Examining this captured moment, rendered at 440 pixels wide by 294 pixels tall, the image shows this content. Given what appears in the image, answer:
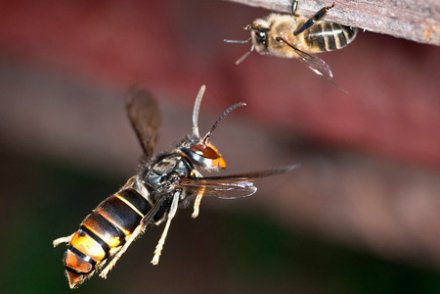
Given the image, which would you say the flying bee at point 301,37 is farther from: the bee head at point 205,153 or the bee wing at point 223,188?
the bee wing at point 223,188

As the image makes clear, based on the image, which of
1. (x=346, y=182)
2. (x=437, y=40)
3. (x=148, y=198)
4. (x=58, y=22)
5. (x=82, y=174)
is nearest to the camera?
(x=437, y=40)

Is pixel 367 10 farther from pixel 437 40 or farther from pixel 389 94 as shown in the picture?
pixel 389 94

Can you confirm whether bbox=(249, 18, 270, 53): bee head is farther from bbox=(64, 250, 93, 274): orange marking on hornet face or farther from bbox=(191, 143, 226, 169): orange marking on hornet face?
bbox=(64, 250, 93, 274): orange marking on hornet face

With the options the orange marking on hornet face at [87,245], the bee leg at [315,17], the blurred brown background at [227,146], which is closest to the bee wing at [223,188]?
the orange marking on hornet face at [87,245]

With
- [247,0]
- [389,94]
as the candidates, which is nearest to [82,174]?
[389,94]

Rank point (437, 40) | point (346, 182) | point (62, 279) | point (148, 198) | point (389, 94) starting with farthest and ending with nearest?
point (62, 279)
point (346, 182)
point (389, 94)
point (148, 198)
point (437, 40)

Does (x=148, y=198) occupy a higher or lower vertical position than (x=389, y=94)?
lower

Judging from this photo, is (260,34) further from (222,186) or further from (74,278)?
(74,278)

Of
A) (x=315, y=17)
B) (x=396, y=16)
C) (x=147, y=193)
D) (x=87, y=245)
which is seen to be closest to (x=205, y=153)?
(x=147, y=193)
